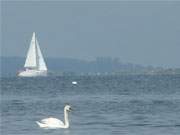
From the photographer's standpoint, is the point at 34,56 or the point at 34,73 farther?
the point at 34,73

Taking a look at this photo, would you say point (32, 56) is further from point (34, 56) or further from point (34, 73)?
point (34, 73)

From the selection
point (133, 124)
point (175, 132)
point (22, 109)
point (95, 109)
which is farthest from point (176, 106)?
point (175, 132)

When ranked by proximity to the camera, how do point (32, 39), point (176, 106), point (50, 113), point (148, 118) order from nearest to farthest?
1. point (148, 118)
2. point (50, 113)
3. point (176, 106)
4. point (32, 39)

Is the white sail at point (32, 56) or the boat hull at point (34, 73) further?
the boat hull at point (34, 73)

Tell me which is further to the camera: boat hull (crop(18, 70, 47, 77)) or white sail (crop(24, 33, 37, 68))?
boat hull (crop(18, 70, 47, 77))

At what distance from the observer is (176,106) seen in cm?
5303

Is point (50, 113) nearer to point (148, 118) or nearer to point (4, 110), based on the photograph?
point (4, 110)

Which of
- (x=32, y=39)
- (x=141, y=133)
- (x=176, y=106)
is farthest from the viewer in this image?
(x=32, y=39)

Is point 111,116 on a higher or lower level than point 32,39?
lower

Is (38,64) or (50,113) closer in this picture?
(50,113)

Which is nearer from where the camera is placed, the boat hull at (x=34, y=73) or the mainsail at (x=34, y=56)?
the mainsail at (x=34, y=56)

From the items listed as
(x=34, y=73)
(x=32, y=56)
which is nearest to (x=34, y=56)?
(x=32, y=56)

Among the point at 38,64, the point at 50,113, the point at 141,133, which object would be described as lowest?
the point at 141,133

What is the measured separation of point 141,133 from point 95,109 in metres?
14.7
